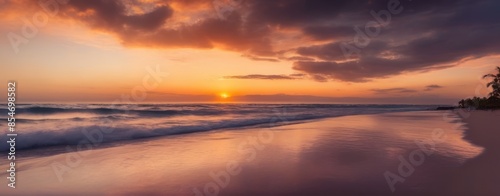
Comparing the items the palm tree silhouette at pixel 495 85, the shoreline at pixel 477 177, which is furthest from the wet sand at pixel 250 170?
the palm tree silhouette at pixel 495 85

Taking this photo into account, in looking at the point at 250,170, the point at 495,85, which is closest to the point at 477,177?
the point at 250,170

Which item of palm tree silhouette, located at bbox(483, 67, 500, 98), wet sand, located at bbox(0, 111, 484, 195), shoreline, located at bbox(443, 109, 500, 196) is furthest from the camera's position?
palm tree silhouette, located at bbox(483, 67, 500, 98)

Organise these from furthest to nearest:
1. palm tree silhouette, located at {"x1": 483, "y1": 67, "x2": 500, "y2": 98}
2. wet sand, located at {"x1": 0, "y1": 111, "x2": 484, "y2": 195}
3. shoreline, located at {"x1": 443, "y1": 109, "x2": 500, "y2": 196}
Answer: palm tree silhouette, located at {"x1": 483, "y1": 67, "x2": 500, "y2": 98}, wet sand, located at {"x1": 0, "y1": 111, "x2": 484, "y2": 195}, shoreline, located at {"x1": 443, "y1": 109, "x2": 500, "y2": 196}

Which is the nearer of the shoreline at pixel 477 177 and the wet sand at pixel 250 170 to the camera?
the shoreline at pixel 477 177

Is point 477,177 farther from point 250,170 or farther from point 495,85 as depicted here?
point 495,85

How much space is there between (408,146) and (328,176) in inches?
207

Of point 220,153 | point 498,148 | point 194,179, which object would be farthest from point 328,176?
point 498,148

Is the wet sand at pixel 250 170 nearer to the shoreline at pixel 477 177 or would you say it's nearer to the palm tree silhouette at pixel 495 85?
the shoreline at pixel 477 177

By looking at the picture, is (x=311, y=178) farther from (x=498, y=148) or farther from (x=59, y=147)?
(x=59, y=147)

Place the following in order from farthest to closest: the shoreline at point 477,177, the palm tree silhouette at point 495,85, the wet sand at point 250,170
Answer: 1. the palm tree silhouette at point 495,85
2. the wet sand at point 250,170
3. the shoreline at point 477,177

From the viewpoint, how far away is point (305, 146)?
10.1 metres

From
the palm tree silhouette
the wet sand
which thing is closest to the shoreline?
the wet sand

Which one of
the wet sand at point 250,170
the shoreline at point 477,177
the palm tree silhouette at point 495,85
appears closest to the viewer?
the shoreline at point 477,177

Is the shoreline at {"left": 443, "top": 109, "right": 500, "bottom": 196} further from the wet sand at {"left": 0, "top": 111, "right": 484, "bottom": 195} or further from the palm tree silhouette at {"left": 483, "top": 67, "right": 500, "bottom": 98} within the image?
the palm tree silhouette at {"left": 483, "top": 67, "right": 500, "bottom": 98}
